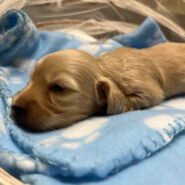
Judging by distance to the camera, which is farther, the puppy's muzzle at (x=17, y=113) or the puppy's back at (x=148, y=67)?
the puppy's back at (x=148, y=67)

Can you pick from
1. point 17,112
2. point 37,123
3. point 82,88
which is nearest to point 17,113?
point 17,112

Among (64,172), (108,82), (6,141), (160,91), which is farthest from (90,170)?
(160,91)

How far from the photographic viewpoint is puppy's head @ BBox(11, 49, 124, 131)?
141cm

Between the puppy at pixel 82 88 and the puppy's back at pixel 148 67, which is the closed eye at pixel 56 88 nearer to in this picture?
the puppy at pixel 82 88

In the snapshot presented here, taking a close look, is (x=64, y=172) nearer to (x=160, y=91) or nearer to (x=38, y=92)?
(x=38, y=92)

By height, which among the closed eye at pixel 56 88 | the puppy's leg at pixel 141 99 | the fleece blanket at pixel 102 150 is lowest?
the puppy's leg at pixel 141 99

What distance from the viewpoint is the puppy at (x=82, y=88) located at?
1420 millimetres

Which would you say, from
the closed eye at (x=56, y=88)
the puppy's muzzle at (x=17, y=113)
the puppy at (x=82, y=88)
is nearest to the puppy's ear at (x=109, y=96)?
the puppy at (x=82, y=88)

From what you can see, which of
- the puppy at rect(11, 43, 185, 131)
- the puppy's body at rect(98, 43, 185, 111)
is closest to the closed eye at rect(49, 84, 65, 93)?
the puppy at rect(11, 43, 185, 131)

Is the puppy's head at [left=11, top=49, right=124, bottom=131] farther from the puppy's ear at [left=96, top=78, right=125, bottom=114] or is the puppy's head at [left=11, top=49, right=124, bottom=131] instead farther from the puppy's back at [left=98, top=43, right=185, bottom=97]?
the puppy's back at [left=98, top=43, right=185, bottom=97]

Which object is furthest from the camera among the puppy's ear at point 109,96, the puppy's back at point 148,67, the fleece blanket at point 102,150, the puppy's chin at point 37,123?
the puppy's back at point 148,67

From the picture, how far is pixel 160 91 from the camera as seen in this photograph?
71.2 inches

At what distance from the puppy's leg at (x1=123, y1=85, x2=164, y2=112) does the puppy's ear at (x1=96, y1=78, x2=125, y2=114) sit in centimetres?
8

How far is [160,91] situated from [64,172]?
950 mm
